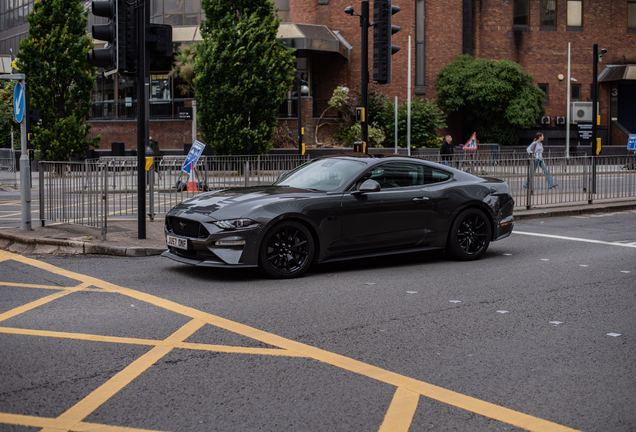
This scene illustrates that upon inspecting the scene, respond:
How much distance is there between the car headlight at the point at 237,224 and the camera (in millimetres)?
8016

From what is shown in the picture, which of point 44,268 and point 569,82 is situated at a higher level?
point 569,82

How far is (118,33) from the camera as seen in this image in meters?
10.1

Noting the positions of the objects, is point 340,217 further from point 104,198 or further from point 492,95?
point 492,95

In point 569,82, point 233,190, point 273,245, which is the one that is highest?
point 569,82

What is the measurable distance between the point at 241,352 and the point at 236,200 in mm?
3293

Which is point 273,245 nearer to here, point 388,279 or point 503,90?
point 388,279

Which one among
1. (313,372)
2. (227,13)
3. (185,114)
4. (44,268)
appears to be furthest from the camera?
(185,114)

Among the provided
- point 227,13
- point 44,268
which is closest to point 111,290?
point 44,268

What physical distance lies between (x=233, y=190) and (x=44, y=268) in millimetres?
2638

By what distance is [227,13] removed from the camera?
28844mm

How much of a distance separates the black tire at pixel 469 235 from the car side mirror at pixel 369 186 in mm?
1544

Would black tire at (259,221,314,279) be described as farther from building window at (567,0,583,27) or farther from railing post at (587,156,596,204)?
building window at (567,0,583,27)

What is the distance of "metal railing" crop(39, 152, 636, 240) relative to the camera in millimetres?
11305

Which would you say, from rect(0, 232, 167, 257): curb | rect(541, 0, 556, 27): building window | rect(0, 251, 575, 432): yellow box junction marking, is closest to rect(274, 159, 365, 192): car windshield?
rect(0, 232, 167, 257): curb
